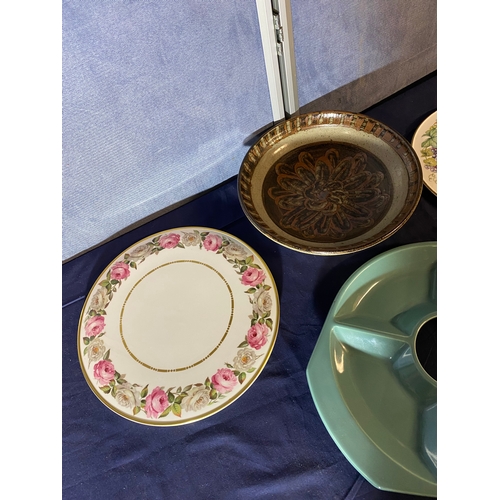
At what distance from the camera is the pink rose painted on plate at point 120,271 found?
0.60 metres

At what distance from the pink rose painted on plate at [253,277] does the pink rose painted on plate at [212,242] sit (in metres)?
0.06

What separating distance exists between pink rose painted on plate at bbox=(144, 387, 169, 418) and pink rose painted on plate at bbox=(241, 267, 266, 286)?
0.18 metres

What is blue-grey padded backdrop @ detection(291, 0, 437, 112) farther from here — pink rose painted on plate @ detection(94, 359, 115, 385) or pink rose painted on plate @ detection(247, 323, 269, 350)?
pink rose painted on plate @ detection(94, 359, 115, 385)

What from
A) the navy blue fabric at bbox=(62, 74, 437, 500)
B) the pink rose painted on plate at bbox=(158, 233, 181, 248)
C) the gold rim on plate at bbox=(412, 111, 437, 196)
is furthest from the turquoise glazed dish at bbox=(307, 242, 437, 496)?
the pink rose painted on plate at bbox=(158, 233, 181, 248)

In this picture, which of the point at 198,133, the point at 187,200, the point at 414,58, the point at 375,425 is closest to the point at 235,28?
the point at 198,133

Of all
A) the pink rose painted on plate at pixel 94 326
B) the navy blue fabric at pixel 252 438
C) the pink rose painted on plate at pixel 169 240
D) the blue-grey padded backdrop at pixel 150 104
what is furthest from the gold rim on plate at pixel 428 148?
the pink rose painted on plate at pixel 94 326

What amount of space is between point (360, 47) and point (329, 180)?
225mm

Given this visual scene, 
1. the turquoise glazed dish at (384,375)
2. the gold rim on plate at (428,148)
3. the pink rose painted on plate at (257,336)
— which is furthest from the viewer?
the gold rim on plate at (428,148)

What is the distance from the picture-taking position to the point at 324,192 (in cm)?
62

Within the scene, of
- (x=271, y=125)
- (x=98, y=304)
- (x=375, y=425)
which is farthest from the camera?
(x=271, y=125)

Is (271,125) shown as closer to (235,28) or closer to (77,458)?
(235,28)

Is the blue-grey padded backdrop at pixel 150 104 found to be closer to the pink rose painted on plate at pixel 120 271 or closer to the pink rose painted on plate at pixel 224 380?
the pink rose painted on plate at pixel 120 271

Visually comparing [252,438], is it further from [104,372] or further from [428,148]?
[428,148]

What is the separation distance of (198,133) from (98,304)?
0.29m
